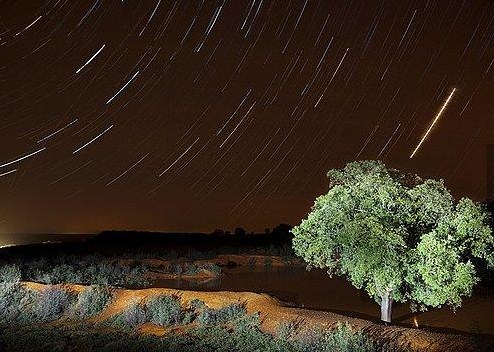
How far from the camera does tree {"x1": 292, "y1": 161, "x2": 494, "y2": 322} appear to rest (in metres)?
17.0

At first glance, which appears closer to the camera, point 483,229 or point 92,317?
point 483,229

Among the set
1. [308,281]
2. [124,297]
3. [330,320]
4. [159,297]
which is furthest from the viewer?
[308,281]

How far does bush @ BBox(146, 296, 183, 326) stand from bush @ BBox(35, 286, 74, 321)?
3.78 m

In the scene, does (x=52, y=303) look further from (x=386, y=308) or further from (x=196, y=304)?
(x=386, y=308)

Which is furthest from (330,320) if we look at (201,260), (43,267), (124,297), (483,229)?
(201,260)

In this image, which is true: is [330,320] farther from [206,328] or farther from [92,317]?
[92,317]

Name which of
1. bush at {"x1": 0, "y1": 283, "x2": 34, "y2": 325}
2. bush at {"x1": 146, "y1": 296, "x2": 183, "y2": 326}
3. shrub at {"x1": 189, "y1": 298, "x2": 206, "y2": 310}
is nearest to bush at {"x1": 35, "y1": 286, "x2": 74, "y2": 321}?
bush at {"x1": 0, "y1": 283, "x2": 34, "y2": 325}

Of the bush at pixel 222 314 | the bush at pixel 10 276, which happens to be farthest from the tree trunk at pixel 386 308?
the bush at pixel 10 276

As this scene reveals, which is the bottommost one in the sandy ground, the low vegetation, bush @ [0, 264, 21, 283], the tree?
the low vegetation

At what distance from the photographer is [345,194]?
18.3 metres

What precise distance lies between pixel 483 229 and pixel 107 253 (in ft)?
135

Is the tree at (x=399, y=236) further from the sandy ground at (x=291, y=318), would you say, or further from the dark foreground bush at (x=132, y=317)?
the dark foreground bush at (x=132, y=317)

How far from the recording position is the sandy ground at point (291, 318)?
15.9 metres

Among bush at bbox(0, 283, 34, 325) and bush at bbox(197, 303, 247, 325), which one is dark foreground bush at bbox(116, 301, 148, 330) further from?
bush at bbox(0, 283, 34, 325)
